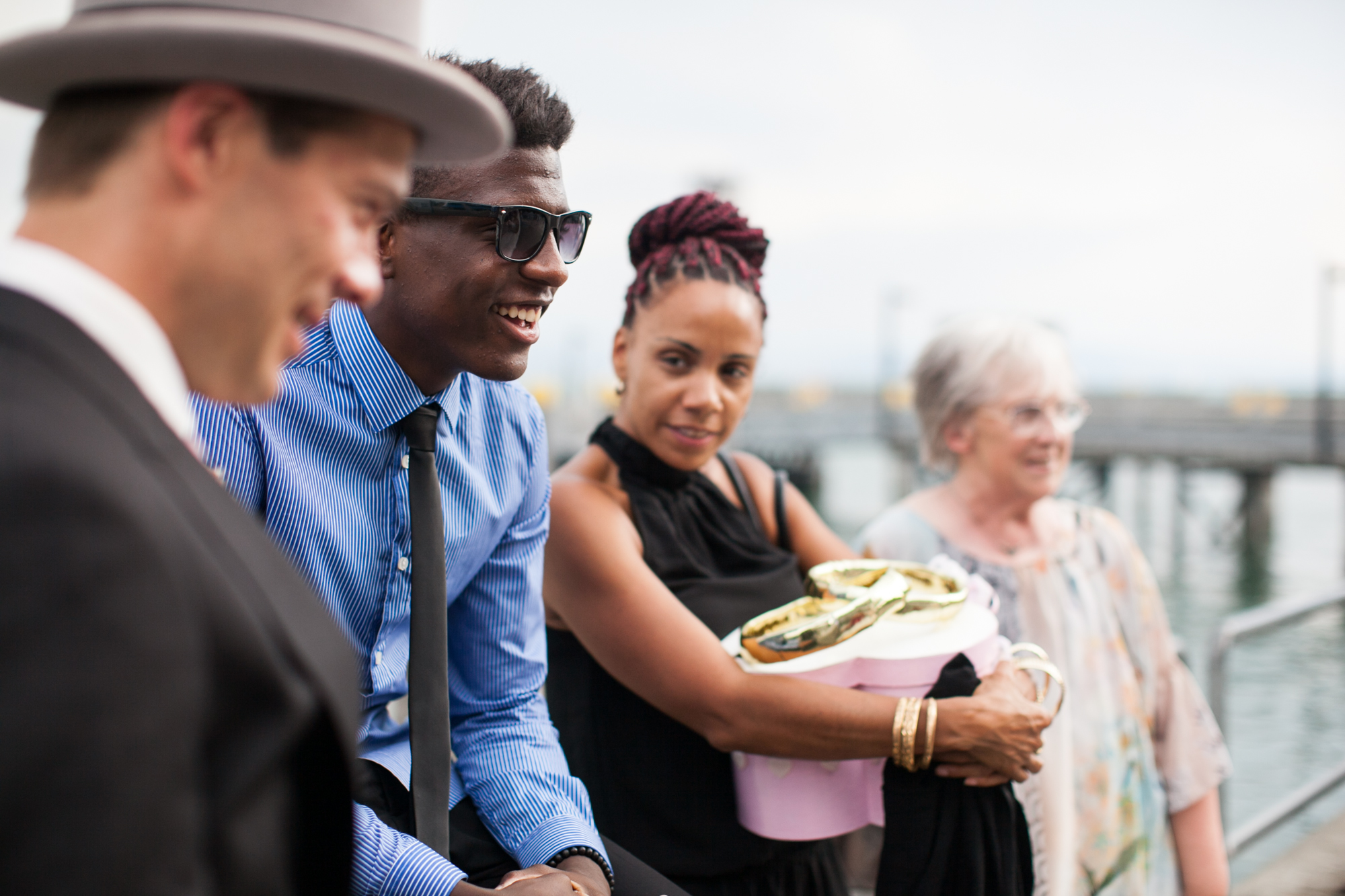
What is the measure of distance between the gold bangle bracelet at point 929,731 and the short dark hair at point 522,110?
148 centimetres

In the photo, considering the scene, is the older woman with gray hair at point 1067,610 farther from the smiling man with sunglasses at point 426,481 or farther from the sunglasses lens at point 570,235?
the sunglasses lens at point 570,235

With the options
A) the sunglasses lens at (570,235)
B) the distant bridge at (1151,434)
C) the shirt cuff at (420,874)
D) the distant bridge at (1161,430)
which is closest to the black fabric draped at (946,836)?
the shirt cuff at (420,874)

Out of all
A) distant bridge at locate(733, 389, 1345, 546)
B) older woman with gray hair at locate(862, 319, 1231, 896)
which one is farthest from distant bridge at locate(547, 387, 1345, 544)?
older woman with gray hair at locate(862, 319, 1231, 896)

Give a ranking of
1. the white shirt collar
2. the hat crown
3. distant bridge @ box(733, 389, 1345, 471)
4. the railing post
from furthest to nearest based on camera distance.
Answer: distant bridge @ box(733, 389, 1345, 471), the railing post, the hat crown, the white shirt collar

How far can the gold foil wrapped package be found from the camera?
2.26 metres

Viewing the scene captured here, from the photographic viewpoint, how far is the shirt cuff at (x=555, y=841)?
2.00 m

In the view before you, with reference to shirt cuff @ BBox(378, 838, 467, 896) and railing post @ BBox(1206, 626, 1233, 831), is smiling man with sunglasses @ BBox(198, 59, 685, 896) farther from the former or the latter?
railing post @ BBox(1206, 626, 1233, 831)

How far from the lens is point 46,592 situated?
69cm

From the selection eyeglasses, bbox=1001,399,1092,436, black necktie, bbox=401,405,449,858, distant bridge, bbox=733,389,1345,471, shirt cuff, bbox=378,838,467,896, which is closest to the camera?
shirt cuff, bbox=378,838,467,896

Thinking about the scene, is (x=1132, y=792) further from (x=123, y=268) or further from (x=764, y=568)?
(x=123, y=268)

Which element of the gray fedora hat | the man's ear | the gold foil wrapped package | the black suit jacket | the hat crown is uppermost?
the hat crown

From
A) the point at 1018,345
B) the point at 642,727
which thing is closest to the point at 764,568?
the point at 642,727

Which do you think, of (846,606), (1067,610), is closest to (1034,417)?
(1067,610)

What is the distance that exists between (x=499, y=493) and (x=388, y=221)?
648 millimetres
